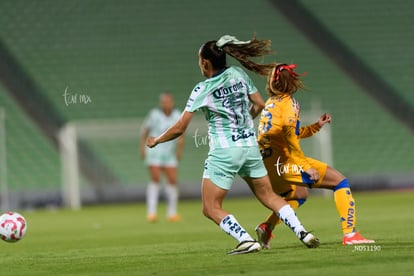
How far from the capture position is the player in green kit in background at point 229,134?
28.1ft

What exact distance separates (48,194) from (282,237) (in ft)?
38.9

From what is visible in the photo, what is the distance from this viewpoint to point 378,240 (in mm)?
9773

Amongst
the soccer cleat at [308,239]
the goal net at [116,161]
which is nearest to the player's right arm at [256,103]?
the soccer cleat at [308,239]

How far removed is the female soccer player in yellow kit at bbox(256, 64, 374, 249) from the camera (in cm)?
913

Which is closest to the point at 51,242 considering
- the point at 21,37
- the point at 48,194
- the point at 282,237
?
the point at 282,237

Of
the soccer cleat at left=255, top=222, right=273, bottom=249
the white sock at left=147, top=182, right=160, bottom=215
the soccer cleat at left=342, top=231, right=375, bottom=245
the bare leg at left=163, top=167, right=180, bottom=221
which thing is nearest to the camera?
the soccer cleat at left=342, top=231, right=375, bottom=245

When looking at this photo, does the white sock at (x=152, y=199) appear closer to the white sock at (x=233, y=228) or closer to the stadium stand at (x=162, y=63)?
the stadium stand at (x=162, y=63)

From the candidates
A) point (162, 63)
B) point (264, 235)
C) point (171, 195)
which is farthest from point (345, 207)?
point (162, 63)

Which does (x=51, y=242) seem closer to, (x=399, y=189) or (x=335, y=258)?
(x=335, y=258)

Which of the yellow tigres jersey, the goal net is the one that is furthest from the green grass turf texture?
the goal net

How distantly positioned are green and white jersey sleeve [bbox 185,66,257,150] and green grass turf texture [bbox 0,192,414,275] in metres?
1.07

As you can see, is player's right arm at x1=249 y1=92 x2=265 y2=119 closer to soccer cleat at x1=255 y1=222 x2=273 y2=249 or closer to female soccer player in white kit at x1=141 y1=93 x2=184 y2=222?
soccer cleat at x1=255 y1=222 x2=273 y2=249

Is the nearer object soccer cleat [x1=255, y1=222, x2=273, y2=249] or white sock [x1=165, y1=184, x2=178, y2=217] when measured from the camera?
soccer cleat [x1=255, y1=222, x2=273, y2=249]

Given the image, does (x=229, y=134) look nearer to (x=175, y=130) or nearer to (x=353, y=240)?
(x=175, y=130)
